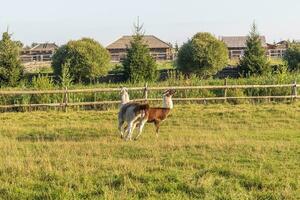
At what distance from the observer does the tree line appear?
28984mm

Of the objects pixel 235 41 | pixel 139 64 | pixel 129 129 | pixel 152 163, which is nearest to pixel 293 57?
pixel 139 64

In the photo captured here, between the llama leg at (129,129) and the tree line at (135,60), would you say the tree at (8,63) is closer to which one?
the tree line at (135,60)

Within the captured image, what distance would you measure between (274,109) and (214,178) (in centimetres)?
Result: 1136

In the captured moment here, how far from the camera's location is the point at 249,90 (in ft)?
75.6

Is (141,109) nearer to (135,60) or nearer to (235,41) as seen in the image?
(135,60)

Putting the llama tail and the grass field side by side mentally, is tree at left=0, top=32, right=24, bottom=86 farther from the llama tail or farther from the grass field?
the llama tail

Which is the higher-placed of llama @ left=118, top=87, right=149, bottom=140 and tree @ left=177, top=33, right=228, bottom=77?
tree @ left=177, top=33, right=228, bottom=77

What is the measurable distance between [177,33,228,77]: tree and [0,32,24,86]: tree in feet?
37.3

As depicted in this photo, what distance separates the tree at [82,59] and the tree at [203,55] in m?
5.87

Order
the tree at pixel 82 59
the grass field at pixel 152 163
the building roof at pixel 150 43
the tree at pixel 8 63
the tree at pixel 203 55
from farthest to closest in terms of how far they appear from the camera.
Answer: the building roof at pixel 150 43 → the tree at pixel 203 55 → the tree at pixel 82 59 → the tree at pixel 8 63 → the grass field at pixel 152 163

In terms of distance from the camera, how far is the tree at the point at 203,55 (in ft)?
105

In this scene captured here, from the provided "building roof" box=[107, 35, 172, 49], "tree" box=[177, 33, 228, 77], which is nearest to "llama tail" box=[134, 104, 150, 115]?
"tree" box=[177, 33, 228, 77]

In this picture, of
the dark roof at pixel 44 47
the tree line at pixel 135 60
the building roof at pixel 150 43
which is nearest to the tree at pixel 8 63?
the tree line at pixel 135 60

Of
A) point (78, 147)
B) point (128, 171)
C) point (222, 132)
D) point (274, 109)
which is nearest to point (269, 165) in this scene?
point (128, 171)
